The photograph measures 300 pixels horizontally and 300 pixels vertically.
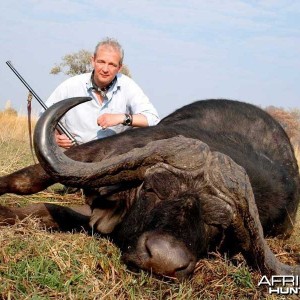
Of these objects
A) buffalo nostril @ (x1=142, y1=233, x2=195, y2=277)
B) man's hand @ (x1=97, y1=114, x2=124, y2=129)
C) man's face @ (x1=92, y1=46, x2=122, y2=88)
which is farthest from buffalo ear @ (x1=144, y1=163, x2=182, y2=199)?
man's face @ (x1=92, y1=46, x2=122, y2=88)

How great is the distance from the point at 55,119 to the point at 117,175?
60 cm

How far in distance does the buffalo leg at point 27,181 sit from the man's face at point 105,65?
2228 millimetres

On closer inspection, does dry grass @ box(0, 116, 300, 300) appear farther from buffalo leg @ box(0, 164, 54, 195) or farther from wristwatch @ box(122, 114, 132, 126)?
wristwatch @ box(122, 114, 132, 126)

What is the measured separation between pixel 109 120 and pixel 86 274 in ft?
9.31

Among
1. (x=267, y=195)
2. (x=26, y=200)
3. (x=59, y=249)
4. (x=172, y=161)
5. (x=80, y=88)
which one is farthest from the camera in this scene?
(x=80, y=88)

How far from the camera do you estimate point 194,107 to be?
5.71 m

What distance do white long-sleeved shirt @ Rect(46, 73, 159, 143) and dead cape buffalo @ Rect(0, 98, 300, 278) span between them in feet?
5.56

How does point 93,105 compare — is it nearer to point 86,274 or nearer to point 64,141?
point 64,141

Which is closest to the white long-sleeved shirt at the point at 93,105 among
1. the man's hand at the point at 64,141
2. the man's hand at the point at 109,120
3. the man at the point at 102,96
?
the man at the point at 102,96

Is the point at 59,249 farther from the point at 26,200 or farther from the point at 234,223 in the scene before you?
the point at 26,200

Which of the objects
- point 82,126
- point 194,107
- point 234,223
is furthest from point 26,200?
point 234,223

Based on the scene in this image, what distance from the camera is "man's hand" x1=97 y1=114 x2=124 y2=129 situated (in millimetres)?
5706

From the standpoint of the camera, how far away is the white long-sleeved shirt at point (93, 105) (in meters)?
6.43

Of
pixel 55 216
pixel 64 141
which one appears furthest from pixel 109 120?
pixel 55 216
